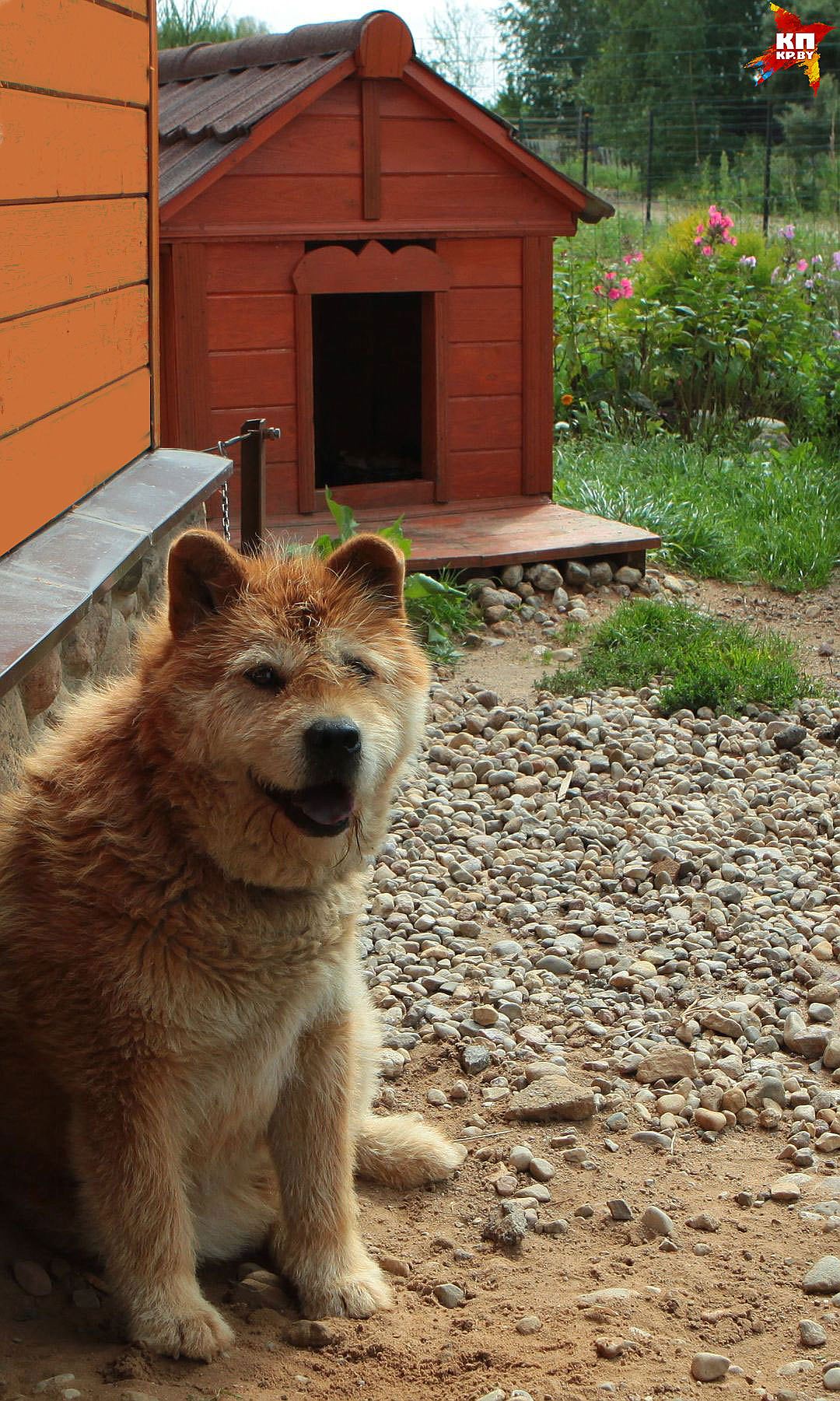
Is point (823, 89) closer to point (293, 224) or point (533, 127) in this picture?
point (533, 127)

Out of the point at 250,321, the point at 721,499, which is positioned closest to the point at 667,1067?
the point at 250,321

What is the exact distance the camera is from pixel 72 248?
13.4 ft

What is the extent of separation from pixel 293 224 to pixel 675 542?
320 cm

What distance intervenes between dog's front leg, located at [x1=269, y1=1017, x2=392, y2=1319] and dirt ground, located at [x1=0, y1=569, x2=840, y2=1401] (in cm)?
7

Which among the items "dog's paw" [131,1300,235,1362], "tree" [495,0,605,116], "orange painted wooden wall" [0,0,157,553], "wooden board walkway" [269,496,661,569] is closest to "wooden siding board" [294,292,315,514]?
"wooden board walkway" [269,496,661,569]

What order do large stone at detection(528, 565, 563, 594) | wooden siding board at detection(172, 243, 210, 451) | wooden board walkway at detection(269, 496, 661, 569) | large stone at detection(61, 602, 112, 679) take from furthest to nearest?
large stone at detection(528, 565, 563, 594) → wooden board walkway at detection(269, 496, 661, 569) → wooden siding board at detection(172, 243, 210, 451) → large stone at detection(61, 602, 112, 679)

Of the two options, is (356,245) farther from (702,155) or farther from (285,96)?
(702,155)

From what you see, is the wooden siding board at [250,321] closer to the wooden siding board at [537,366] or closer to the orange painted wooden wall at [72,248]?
the wooden siding board at [537,366]

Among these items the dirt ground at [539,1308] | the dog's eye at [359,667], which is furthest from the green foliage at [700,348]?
the dog's eye at [359,667]

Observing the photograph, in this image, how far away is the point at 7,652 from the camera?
2.94 m

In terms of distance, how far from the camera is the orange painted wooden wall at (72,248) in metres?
3.53

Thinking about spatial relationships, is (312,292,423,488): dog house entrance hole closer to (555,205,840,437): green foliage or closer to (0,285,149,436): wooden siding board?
(555,205,840,437): green foliage

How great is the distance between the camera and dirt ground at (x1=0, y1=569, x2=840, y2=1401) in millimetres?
2551

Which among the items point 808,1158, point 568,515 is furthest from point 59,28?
point 568,515
